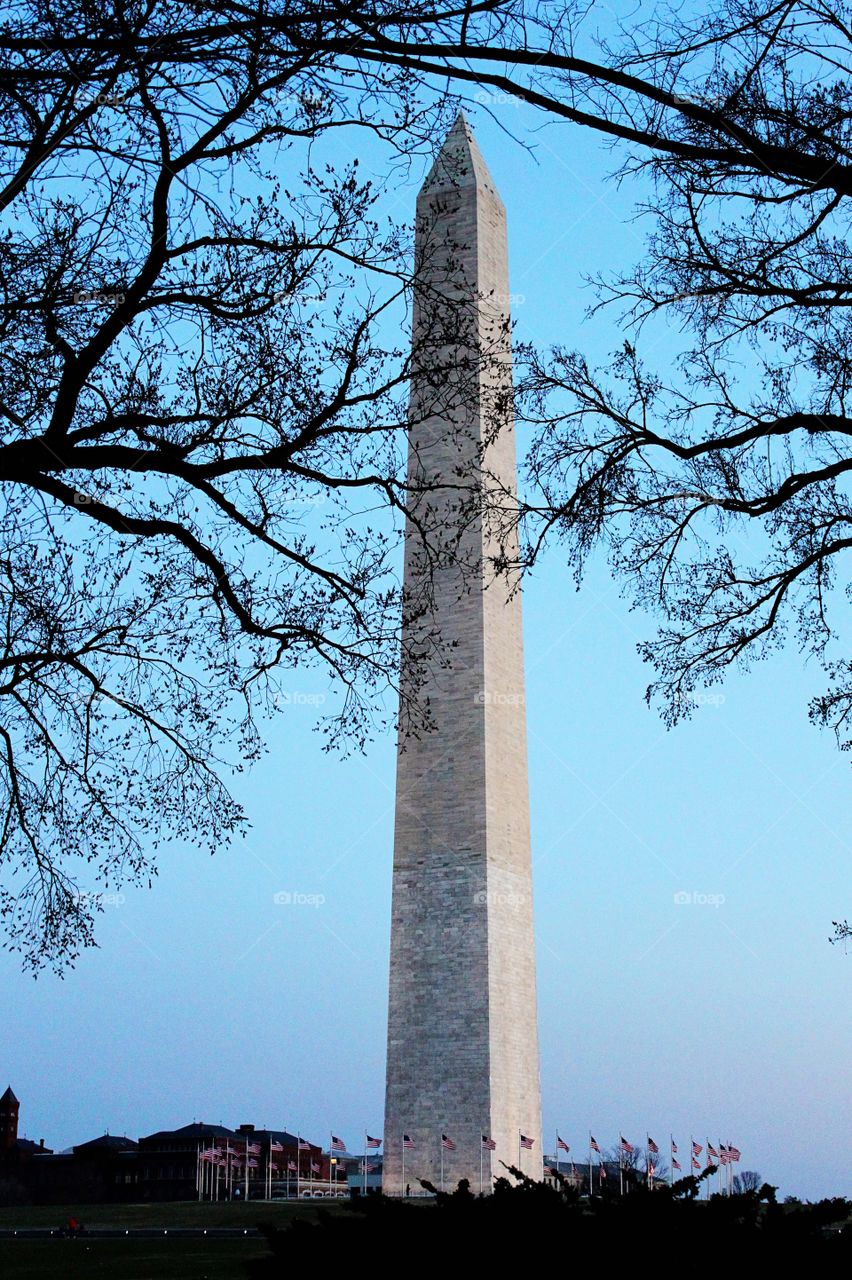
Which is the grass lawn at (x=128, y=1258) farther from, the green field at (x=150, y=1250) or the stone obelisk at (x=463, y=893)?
the stone obelisk at (x=463, y=893)

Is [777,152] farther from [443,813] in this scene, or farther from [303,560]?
[443,813]

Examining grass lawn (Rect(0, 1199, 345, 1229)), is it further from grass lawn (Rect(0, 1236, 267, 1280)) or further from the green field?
grass lawn (Rect(0, 1236, 267, 1280))

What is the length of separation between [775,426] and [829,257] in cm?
164

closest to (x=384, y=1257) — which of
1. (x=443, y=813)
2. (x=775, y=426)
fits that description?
(x=775, y=426)

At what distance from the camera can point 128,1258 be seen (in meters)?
22.7

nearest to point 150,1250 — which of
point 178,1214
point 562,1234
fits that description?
point 178,1214

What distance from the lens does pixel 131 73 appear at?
9.75 m

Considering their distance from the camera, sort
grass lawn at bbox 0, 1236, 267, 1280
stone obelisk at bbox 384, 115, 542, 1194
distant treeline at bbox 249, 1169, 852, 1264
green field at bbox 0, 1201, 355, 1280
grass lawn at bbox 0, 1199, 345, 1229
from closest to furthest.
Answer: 1. distant treeline at bbox 249, 1169, 852, 1264
2. grass lawn at bbox 0, 1236, 267, 1280
3. green field at bbox 0, 1201, 355, 1280
4. stone obelisk at bbox 384, 115, 542, 1194
5. grass lawn at bbox 0, 1199, 345, 1229

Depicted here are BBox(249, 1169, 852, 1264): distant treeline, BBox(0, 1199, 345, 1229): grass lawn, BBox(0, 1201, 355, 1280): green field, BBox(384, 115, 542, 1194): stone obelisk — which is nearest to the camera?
BBox(249, 1169, 852, 1264): distant treeline

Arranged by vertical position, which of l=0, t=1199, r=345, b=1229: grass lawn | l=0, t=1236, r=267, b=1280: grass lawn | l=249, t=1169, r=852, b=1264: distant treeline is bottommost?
l=0, t=1199, r=345, b=1229: grass lawn

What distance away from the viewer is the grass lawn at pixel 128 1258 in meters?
19.5

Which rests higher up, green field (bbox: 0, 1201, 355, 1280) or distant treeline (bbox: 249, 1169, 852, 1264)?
distant treeline (bbox: 249, 1169, 852, 1264)

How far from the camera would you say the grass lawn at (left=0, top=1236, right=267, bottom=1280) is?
19531mm

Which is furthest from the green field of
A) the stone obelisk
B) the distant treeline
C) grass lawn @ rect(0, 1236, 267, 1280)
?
the distant treeline
